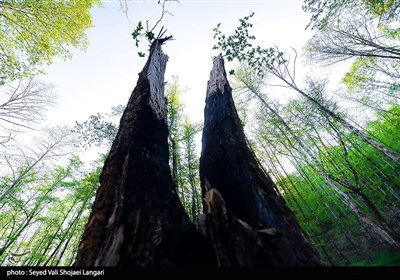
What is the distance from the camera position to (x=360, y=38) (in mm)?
9734

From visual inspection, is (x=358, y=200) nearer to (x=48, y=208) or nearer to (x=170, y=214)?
(x=170, y=214)

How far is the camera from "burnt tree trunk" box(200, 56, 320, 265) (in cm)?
169

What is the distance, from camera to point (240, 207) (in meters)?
2.81

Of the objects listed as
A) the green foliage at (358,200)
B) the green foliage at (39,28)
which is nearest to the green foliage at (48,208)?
the green foliage at (39,28)

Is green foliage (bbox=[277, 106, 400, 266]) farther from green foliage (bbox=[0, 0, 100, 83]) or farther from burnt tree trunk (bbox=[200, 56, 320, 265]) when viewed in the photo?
green foliage (bbox=[0, 0, 100, 83])

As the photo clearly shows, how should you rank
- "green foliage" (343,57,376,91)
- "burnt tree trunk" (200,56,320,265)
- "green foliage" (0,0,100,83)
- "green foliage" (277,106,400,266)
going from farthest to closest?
"green foliage" (343,57,376,91) → "green foliage" (277,106,400,266) → "green foliage" (0,0,100,83) → "burnt tree trunk" (200,56,320,265)

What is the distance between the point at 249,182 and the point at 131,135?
6.17 feet

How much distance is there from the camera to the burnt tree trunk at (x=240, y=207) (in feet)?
5.56

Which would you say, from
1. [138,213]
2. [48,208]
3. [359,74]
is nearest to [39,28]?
[138,213]

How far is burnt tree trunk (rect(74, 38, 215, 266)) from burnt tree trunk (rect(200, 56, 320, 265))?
0.37 meters

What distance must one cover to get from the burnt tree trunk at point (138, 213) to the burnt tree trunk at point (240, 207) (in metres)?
0.37

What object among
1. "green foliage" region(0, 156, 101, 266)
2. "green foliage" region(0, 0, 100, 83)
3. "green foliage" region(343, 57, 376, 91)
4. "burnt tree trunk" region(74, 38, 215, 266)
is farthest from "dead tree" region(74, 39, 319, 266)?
"green foliage" region(343, 57, 376, 91)

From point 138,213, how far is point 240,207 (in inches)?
60.0

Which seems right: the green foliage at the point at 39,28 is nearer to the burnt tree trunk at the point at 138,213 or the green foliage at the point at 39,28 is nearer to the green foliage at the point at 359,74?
the burnt tree trunk at the point at 138,213
